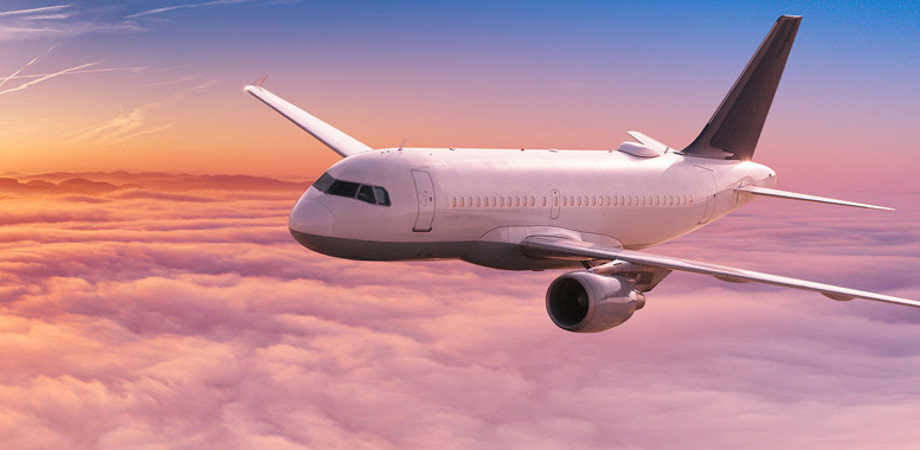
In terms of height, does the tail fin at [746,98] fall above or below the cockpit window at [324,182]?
above

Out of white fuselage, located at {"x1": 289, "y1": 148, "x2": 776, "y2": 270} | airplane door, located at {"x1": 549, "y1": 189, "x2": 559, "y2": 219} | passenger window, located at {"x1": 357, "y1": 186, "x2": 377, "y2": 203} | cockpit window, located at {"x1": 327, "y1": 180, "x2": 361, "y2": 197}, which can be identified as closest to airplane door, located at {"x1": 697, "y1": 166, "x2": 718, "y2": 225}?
white fuselage, located at {"x1": 289, "y1": 148, "x2": 776, "y2": 270}

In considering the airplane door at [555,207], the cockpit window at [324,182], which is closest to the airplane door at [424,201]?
the cockpit window at [324,182]

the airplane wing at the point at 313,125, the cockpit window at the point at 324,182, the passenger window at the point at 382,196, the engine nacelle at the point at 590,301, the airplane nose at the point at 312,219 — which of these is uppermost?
the airplane wing at the point at 313,125

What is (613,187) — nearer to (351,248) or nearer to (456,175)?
(456,175)

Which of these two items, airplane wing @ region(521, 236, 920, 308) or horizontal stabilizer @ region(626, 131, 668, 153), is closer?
airplane wing @ region(521, 236, 920, 308)

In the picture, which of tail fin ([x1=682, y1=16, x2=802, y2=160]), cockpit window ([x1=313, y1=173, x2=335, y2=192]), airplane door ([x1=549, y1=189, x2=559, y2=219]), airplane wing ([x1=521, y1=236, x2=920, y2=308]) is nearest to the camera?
airplane wing ([x1=521, y1=236, x2=920, y2=308])

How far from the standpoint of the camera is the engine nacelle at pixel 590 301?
21.6 metres

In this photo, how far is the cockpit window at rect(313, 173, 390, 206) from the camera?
2328cm

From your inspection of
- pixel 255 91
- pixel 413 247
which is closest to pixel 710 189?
pixel 413 247

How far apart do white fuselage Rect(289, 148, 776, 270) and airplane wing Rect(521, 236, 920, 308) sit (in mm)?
813

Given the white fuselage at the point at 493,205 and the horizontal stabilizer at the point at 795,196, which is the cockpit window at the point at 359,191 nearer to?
the white fuselage at the point at 493,205

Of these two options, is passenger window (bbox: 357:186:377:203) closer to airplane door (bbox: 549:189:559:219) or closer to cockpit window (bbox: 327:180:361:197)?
cockpit window (bbox: 327:180:361:197)

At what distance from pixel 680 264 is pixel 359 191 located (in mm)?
8947

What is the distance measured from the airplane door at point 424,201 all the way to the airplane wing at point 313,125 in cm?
590
